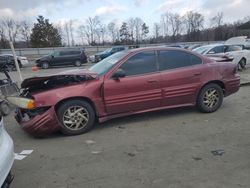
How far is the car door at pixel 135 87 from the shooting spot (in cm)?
640

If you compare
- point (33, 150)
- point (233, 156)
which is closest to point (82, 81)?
point (33, 150)

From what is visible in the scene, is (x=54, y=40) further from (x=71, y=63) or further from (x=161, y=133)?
(x=161, y=133)

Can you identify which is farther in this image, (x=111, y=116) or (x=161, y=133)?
(x=111, y=116)

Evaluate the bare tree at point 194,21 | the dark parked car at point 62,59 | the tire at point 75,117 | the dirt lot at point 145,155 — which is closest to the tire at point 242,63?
the dirt lot at point 145,155

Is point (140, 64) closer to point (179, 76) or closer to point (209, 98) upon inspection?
point (179, 76)

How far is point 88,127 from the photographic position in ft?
Answer: 20.5

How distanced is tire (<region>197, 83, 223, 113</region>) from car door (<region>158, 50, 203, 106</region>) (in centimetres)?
18

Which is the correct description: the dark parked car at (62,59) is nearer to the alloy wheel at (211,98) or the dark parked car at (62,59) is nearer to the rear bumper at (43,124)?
the alloy wheel at (211,98)

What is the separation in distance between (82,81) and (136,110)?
123cm

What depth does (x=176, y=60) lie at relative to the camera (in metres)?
7.09

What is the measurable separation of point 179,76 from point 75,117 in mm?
2356

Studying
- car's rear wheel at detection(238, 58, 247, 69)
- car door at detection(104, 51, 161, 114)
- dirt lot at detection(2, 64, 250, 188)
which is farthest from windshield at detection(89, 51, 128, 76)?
car's rear wheel at detection(238, 58, 247, 69)

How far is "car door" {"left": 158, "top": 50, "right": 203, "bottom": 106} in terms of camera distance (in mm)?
6871

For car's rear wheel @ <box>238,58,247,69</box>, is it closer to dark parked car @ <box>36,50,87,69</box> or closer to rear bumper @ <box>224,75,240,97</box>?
rear bumper @ <box>224,75,240,97</box>
